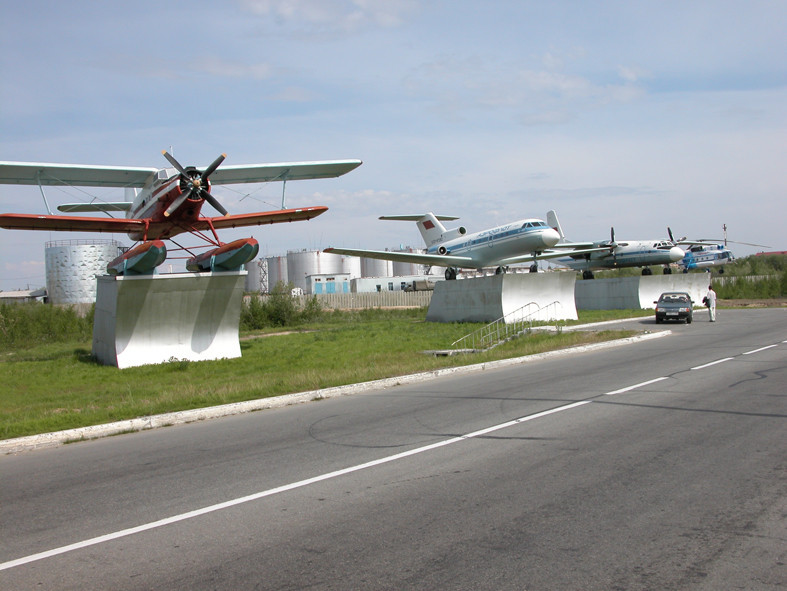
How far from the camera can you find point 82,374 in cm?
2016

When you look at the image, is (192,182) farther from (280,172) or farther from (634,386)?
(634,386)

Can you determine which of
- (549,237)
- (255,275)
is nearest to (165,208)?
(549,237)

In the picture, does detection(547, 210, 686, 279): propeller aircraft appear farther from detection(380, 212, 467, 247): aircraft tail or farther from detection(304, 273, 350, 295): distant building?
detection(304, 273, 350, 295): distant building

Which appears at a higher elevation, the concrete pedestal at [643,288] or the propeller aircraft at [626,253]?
the propeller aircraft at [626,253]

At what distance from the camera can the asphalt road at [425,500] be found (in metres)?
4.43

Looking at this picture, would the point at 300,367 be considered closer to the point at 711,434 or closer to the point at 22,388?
the point at 22,388

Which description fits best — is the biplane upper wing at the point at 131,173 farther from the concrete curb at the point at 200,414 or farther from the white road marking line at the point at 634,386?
the white road marking line at the point at 634,386

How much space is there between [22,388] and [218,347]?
21.6 ft

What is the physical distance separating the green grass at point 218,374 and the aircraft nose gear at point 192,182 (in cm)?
588

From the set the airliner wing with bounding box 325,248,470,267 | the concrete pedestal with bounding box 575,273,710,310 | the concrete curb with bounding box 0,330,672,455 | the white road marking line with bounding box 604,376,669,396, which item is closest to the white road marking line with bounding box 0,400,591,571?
the white road marking line with bounding box 604,376,669,396

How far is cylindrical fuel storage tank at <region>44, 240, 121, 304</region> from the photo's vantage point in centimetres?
5934

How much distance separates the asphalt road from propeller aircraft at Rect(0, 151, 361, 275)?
1210 cm

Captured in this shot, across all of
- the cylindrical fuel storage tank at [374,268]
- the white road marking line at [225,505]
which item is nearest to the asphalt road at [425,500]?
the white road marking line at [225,505]

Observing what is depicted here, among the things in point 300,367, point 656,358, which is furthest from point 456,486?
point 300,367
